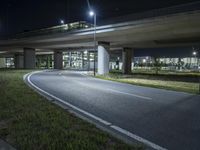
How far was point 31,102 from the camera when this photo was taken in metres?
8.96

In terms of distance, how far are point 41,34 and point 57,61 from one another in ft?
76.9

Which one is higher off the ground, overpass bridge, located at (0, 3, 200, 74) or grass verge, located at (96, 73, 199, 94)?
overpass bridge, located at (0, 3, 200, 74)

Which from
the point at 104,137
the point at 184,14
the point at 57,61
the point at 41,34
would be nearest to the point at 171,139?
the point at 104,137

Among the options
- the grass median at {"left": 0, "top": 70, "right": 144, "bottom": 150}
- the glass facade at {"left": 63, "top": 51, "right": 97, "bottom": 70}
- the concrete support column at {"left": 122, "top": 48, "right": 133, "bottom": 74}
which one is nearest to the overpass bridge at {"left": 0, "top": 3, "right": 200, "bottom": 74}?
the concrete support column at {"left": 122, "top": 48, "right": 133, "bottom": 74}

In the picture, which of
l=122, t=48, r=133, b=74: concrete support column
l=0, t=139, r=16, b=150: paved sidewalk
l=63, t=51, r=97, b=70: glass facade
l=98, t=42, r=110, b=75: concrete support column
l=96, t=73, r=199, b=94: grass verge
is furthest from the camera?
l=63, t=51, r=97, b=70: glass facade

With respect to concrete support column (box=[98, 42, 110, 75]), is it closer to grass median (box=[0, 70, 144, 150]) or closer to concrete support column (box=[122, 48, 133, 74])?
concrete support column (box=[122, 48, 133, 74])

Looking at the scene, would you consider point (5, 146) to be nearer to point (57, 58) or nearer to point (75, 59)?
point (57, 58)

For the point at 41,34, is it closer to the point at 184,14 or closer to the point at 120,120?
the point at 184,14

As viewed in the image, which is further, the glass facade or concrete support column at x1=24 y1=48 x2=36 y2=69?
the glass facade

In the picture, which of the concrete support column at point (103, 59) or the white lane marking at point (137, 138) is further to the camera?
the concrete support column at point (103, 59)

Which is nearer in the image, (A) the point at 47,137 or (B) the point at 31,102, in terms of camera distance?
(A) the point at 47,137

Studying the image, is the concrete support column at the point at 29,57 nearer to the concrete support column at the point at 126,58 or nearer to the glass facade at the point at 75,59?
the concrete support column at the point at 126,58

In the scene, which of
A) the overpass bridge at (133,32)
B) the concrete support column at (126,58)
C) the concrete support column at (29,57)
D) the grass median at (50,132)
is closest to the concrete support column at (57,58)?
the concrete support column at (29,57)

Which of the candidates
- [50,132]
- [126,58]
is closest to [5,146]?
[50,132]
